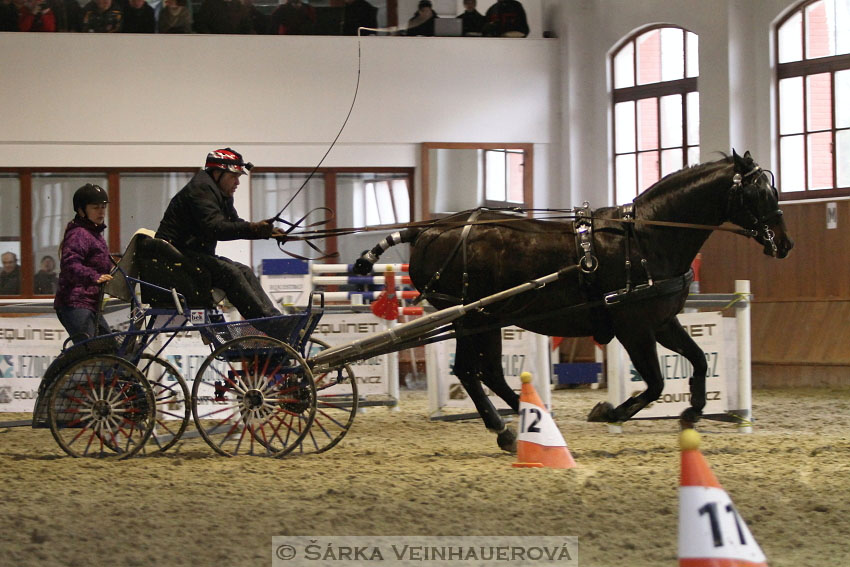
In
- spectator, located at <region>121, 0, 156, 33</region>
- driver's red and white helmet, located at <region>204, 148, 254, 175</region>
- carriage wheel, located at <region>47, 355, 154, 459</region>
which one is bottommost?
carriage wheel, located at <region>47, 355, 154, 459</region>

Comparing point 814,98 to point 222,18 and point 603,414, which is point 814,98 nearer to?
point 603,414

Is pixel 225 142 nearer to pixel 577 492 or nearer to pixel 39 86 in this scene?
pixel 39 86

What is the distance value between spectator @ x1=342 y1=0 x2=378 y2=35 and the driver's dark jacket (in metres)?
8.03

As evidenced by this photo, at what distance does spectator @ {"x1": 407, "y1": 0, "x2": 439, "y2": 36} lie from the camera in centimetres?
1431

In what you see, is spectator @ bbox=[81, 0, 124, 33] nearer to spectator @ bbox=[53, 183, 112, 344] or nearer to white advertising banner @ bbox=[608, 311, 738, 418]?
spectator @ bbox=[53, 183, 112, 344]

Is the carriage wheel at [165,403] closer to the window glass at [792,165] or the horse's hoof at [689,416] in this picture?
the horse's hoof at [689,416]

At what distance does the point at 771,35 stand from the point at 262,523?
10.2 metres

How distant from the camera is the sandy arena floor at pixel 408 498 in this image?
13.8 feet

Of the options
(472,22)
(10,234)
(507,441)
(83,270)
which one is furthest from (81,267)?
(472,22)

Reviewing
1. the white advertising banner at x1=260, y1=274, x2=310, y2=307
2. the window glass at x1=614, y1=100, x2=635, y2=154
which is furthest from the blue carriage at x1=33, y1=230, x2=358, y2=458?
the window glass at x1=614, y1=100, x2=635, y2=154

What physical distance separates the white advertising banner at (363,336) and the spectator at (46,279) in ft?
19.6

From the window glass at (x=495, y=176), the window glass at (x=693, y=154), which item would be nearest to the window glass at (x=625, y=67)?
the window glass at (x=693, y=154)

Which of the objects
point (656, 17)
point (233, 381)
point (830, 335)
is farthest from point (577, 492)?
point (656, 17)

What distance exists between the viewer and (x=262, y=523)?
15.0 feet
